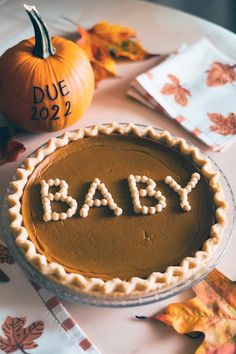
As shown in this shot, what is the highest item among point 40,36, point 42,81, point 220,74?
point 40,36

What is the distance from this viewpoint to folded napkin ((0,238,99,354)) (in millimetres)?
1271

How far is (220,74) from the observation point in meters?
1.98

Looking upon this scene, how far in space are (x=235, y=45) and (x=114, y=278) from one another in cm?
121

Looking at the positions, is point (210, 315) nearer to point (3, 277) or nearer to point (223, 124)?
point (3, 277)

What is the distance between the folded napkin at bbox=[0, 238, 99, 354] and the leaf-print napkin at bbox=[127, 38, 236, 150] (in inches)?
30.1

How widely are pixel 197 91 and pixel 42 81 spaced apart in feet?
1.99

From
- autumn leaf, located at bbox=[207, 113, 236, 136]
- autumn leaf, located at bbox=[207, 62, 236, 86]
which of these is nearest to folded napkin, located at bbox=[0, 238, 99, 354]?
autumn leaf, located at bbox=[207, 113, 236, 136]

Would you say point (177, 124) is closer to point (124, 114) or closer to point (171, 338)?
point (124, 114)

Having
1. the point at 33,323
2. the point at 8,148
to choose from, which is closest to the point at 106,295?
the point at 33,323

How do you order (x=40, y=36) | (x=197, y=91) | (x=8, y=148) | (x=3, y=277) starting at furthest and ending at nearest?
(x=197, y=91)
(x=8, y=148)
(x=40, y=36)
(x=3, y=277)

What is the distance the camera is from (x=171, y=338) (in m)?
1.30

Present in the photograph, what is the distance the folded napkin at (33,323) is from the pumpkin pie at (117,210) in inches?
3.7

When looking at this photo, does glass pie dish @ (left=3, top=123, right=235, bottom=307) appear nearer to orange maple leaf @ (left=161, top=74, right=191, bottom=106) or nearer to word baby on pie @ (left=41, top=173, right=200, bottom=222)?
word baby on pie @ (left=41, top=173, right=200, bottom=222)

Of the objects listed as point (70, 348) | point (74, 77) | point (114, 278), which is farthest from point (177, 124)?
point (70, 348)
